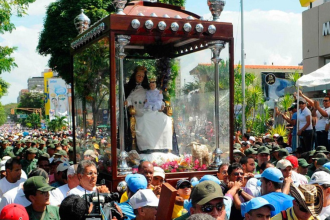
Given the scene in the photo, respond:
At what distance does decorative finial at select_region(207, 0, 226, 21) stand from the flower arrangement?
2526 mm

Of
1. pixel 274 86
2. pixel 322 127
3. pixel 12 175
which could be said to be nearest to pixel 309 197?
pixel 12 175

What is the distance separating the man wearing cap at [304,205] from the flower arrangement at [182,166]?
4.16 meters

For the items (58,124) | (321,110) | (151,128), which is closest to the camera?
(151,128)

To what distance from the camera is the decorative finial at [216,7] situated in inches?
339

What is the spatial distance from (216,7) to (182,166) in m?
2.79

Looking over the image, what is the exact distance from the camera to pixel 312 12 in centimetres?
2466

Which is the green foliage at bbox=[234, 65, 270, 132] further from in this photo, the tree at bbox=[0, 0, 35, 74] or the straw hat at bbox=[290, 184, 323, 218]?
→ the straw hat at bbox=[290, 184, 323, 218]

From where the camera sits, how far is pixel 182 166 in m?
8.67

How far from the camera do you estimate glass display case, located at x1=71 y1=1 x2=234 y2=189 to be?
8078 mm

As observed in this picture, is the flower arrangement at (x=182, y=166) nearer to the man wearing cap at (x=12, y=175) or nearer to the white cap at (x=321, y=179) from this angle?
the man wearing cap at (x=12, y=175)

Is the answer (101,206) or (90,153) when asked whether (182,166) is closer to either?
(90,153)

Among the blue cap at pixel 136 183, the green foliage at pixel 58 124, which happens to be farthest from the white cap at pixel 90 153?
the green foliage at pixel 58 124

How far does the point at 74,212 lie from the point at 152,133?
565 centimetres

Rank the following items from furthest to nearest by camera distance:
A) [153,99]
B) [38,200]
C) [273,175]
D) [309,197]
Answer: [153,99]
[273,175]
[38,200]
[309,197]
